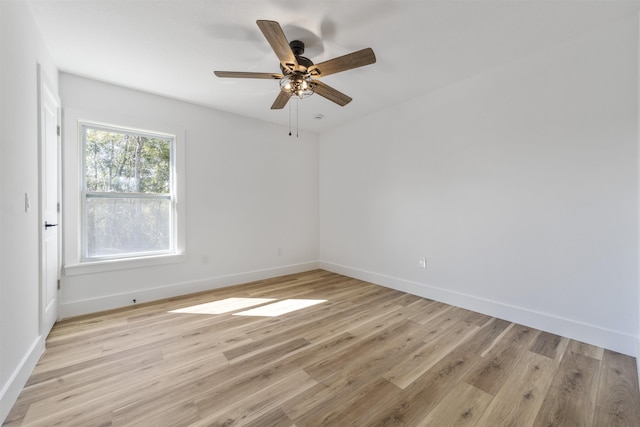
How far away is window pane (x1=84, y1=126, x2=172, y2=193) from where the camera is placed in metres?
2.89

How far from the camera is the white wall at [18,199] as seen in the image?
146cm

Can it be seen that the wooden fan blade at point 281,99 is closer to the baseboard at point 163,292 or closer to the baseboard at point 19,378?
the baseboard at point 163,292

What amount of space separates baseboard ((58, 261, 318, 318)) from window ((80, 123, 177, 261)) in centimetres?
44

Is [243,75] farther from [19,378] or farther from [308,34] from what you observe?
[19,378]

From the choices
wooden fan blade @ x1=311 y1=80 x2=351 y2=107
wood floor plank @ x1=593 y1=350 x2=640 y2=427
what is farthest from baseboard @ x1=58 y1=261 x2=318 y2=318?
wood floor plank @ x1=593 y1=350 x2=640 y2=427

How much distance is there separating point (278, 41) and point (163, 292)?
3.05 metres

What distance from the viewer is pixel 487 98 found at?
2.72m

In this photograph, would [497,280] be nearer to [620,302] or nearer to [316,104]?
[620,302]

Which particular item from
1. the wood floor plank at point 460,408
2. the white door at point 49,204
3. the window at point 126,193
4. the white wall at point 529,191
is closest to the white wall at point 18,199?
the white door at point 49,204

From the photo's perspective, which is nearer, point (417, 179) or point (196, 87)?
point (196, 87)

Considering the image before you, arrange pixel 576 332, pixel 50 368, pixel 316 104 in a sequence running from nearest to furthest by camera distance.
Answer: pixel 50 368 → pixel 576 332 → pixel 316 104

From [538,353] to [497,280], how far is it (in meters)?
0.76

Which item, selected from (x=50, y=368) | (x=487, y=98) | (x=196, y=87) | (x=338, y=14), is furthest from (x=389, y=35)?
(x=50, y=368)

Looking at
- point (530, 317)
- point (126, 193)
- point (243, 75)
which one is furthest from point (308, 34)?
point (530, 317)
